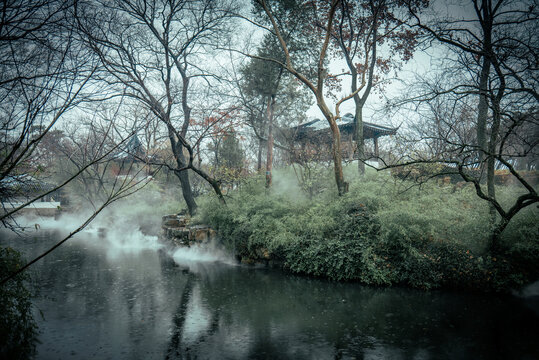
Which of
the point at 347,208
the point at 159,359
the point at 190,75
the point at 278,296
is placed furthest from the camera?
the point at 190,75

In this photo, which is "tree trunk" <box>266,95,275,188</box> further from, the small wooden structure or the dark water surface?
the dark water surface

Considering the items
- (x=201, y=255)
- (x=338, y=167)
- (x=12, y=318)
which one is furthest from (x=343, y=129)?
(x=12, y=318)

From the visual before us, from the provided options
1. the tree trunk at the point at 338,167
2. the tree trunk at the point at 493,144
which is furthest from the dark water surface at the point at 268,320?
the tree trunk at the point at 338,167

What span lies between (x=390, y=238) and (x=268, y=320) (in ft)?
11.0

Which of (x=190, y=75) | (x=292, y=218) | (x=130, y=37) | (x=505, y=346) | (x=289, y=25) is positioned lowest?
(x=505, y=346)

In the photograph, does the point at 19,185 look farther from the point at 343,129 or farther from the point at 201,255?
the point at 343,129

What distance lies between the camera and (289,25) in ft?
44.6

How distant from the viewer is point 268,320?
5648 millimetres

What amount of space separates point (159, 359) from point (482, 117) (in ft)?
28.0

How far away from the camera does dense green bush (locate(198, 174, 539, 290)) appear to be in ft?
21.2

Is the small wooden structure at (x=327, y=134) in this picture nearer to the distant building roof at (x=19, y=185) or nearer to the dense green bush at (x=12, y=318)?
the distant building roof at (x=19, y=185)

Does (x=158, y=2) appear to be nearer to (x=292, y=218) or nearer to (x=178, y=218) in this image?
(x=178, y=218)

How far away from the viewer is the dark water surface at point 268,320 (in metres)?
4.56

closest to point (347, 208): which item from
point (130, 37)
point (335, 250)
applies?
point (335, 250)
